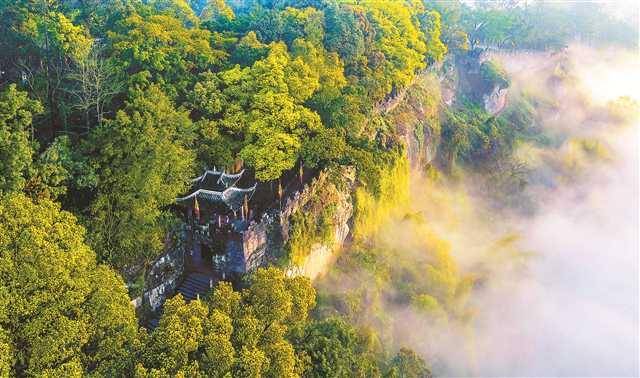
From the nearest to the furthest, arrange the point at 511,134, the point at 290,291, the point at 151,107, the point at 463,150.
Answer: the point at 290,291 → the point at 151,107 → the point at 463,150 → the point at 511,134

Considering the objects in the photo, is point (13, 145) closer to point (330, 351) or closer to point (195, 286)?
point (195, 286)

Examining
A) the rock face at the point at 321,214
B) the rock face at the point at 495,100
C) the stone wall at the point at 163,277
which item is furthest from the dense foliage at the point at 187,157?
the rock face at the point at 495,100

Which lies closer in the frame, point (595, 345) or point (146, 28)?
point (146, 28)

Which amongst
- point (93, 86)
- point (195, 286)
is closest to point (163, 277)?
point (195, 286)

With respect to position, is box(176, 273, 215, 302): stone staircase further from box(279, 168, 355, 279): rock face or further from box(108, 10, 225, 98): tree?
box(108, 10, 225, 98): tree

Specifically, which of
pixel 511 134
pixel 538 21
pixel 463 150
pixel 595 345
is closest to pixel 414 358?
pixel 595 345

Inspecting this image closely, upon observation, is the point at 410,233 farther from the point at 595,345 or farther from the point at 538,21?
the point at 538,21
